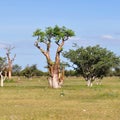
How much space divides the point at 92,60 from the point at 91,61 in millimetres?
208

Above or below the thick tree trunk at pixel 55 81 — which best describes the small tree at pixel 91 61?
above

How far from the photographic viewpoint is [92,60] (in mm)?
66438

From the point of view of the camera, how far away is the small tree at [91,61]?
66000 mm

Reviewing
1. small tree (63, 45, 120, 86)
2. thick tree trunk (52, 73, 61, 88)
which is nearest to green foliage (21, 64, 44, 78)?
small tree (63, 45, 120, 86)

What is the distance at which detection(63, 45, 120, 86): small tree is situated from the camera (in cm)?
6600

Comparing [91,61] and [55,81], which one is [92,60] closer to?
[91,61]

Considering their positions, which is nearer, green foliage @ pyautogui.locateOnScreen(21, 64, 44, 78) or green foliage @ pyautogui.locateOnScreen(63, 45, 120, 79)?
green foliage @ pyautogui.locateOnScreen(63, 45, 120, 79)

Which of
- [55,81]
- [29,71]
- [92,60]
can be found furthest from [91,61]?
[29,71]

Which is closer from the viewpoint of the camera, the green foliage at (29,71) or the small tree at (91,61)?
the small tree at (91,61)

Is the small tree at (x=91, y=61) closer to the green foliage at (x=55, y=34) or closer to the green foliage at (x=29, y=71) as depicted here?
the green foliage at (x=55, y=34)

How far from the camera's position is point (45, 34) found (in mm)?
55625

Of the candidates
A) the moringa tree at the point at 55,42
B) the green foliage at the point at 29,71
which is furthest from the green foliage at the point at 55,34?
the green foliage at the point at 29,71

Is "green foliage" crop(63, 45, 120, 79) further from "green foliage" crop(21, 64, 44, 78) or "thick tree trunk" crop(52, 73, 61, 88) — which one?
"green foliage" crop(21, 64, 44, 78)

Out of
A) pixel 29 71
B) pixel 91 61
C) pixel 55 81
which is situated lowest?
pixel 55 81
